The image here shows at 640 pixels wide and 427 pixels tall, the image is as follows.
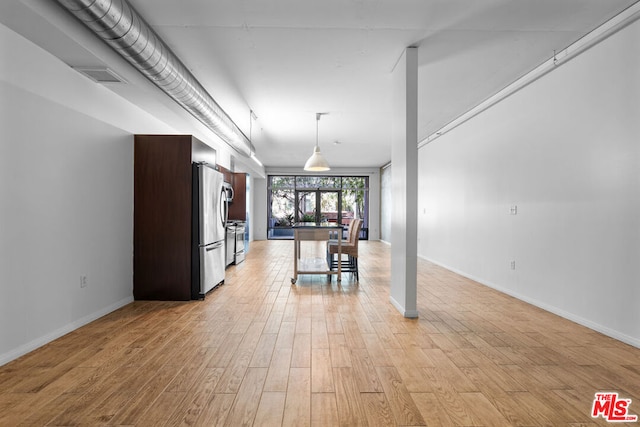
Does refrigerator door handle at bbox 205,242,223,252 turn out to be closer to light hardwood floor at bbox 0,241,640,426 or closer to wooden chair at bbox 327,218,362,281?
light hardwood floor at bbox 0,241,640,426

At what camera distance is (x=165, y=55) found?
3.23 meters

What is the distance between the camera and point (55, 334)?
9.67ft

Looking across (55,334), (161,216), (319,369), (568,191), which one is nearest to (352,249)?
(161,216)

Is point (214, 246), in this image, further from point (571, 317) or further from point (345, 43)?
point (571, 317)

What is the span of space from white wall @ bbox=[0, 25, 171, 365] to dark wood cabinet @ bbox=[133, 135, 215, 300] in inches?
7.1

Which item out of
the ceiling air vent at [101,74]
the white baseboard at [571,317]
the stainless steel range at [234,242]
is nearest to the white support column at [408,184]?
the white baseboard at [571,317]

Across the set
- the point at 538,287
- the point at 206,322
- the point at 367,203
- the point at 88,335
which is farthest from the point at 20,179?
the point at 367,203

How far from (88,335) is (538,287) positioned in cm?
462

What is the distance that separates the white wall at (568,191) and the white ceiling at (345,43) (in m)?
0.45

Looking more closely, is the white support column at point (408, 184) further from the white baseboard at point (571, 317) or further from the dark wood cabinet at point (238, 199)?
the dark wood cabinet at point (238, 199)

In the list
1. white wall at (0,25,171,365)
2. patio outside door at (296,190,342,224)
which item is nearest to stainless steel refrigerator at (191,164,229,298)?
white wall at (0,25,171,365)

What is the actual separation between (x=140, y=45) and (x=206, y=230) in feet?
7.28

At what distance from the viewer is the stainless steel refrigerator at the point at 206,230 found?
429cm

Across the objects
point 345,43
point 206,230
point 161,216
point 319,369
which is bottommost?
point 319,369
